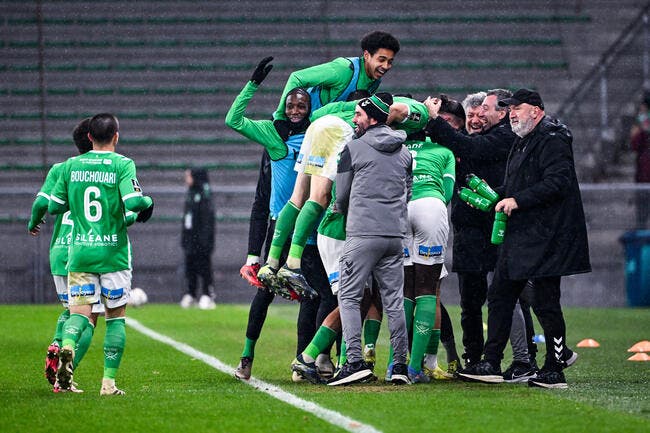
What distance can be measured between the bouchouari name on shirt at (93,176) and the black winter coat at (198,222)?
11.5 metres

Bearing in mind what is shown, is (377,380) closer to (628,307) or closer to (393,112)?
(393,112)

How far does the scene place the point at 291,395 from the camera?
7855mm

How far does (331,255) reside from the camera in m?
8.66

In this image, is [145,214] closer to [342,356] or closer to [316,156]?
[316,156]

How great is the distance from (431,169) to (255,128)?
1.34 m

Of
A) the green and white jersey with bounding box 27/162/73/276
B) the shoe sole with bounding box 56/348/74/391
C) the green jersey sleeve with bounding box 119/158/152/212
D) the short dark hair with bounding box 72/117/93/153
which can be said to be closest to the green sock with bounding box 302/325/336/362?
the green jersey sleeve with bounding box 119/158/152/212

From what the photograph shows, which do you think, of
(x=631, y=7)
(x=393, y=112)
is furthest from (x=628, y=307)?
(x=393, y=112)

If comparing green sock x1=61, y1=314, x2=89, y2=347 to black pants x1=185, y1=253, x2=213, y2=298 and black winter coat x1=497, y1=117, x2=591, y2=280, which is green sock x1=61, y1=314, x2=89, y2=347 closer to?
black winter coat x1=497, y1=117, x2=591, y2=280

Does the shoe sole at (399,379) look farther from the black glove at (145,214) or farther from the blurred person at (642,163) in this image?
the blurred person at (642,163)

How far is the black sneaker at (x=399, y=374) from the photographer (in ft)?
27.2

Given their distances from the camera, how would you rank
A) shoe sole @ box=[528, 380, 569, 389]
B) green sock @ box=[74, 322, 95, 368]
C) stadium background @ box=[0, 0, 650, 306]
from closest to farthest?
shoe sole @ box=[528, 380, 569, 389] < green sock @ box=[74, 322, 95, 368] < stadium background @ box=[0, 0, 650, 306]

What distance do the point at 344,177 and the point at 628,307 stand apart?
1237 centimetres

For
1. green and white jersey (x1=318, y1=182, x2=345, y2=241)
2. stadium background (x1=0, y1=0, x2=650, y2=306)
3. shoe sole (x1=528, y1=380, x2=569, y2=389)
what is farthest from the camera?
stadium background (x1=0, y1=0, x2=650, y2=306)

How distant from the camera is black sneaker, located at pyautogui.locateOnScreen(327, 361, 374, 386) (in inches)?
320
